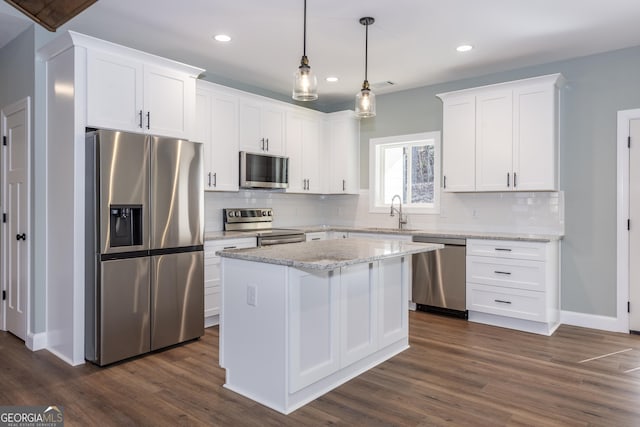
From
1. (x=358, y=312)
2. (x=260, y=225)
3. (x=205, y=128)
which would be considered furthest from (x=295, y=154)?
(x=358, y=312)

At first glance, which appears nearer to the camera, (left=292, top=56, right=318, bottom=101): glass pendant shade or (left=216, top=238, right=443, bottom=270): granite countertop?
(left=216, top=238, right=443, bottom=270): granite countertop

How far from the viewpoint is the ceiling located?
3168 mm

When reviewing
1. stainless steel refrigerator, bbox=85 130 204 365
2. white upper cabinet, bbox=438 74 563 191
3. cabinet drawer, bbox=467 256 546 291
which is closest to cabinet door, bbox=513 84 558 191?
white upper cabinet, bbox=438 74 563 191

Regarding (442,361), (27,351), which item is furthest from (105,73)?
(442,361)

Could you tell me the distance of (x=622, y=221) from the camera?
4.01 metres

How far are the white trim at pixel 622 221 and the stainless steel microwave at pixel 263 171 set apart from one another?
345 centimetres

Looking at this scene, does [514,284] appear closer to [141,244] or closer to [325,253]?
[325,253]

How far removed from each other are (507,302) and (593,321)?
0.86m

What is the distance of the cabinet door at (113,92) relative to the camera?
3.16 m

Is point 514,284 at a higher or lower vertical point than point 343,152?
lower

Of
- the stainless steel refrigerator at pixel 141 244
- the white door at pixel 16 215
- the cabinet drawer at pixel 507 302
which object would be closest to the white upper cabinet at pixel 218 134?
the stainless steel refrigerator at pixel 141 244

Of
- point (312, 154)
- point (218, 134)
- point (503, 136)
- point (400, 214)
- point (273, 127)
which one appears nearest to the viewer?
point (503, 136)

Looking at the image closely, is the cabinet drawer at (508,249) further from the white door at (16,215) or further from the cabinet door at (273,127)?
the white door at (16,215)

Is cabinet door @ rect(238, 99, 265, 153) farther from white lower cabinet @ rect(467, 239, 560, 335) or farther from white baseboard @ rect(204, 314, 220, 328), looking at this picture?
white lower cabinet @ rect(467, 239, 560, 335)
